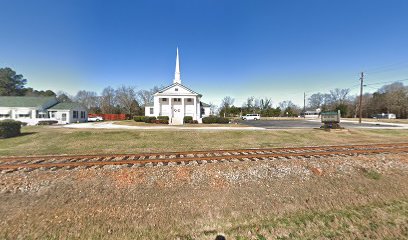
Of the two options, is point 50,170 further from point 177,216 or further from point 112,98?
point 112,98

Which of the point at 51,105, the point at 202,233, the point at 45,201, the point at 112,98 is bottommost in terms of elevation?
the point at 202,233

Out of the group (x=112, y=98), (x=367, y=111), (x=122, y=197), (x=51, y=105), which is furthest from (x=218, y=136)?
(x=367, y=111)

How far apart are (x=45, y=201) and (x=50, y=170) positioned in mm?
2688

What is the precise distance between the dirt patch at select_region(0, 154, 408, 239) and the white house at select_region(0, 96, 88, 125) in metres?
33.1

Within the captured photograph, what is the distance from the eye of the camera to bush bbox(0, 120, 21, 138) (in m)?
15.0

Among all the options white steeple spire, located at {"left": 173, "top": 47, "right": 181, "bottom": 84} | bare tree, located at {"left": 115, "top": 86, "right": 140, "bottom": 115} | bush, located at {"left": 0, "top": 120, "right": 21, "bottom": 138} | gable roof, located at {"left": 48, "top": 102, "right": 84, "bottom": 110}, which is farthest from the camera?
bare tree, located at {"left": 115, "top": 86, "right": 140, "bottom": 115}

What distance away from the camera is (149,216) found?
444cm

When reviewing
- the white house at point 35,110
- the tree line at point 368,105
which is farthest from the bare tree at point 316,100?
the white house at point 35,110

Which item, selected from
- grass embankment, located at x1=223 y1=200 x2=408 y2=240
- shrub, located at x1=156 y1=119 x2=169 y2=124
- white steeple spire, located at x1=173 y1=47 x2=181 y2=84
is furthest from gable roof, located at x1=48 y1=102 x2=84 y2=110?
grass embankment, located at x1=223 y1=200 x2=408 y2=240

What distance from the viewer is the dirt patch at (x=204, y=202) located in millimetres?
4070

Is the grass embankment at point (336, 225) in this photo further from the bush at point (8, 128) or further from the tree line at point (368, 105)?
the tree line at point (368, 105)

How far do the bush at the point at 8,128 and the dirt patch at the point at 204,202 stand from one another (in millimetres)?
13318

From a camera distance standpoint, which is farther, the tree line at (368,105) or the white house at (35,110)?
the tree line at (368,105)

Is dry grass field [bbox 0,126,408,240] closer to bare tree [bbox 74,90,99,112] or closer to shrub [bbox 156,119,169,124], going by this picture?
shrub [bbox 156,119,169,124]
